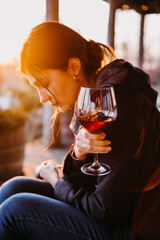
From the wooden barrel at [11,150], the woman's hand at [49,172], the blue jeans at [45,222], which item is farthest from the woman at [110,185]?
the wooden barrel at [11,150]

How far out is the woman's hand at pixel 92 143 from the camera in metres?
0.88

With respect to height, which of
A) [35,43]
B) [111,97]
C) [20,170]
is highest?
[35,43]

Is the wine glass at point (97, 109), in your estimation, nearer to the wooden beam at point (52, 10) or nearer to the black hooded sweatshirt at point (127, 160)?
the black hooded sweatshirt at point (127, 160)

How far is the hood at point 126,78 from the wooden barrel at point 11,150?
1694mm

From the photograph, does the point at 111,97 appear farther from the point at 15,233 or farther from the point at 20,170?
the point at 20,170

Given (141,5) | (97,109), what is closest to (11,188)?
(97,109)

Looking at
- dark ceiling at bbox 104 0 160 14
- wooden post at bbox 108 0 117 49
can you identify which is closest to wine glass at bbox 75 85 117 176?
wooden post at bbox 108 0 117 49

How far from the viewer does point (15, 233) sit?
958 mm

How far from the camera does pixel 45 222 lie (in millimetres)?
924

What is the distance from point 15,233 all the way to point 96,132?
51 centimetres

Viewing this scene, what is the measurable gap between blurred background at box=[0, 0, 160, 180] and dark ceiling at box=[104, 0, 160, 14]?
0.02 m

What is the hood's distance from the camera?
0.98m

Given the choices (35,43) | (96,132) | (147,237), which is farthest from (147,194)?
(35,43)

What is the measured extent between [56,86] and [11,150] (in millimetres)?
1529
